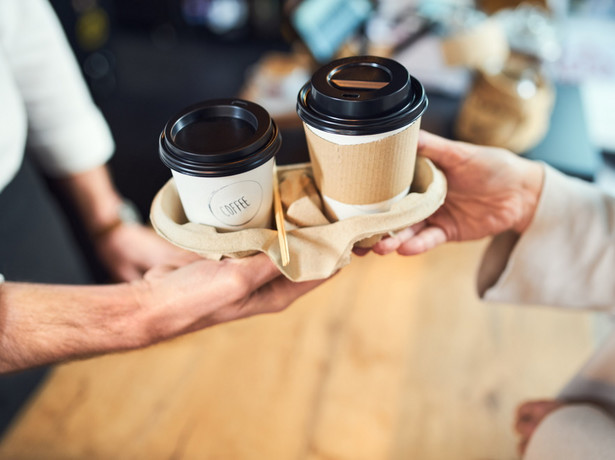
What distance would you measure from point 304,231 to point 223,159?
0.49 feet

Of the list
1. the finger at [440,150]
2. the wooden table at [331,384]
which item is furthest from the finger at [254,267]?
the wooden table at [331,384]

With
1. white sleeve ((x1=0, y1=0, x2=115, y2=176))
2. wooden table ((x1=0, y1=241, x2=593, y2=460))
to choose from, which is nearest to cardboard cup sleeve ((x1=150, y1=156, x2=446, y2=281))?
wooden table ((x1=0, y1=241, x2=593, y2=460))

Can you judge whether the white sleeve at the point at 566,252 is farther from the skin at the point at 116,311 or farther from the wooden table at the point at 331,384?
the skin at the point at 116,311

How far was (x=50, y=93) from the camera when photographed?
1.00 metres

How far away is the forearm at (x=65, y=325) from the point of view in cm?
67

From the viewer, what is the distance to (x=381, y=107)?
0.51 metres

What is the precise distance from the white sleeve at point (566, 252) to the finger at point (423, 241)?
0.59 ft

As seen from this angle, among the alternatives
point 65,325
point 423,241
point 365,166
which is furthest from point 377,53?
point 65,325

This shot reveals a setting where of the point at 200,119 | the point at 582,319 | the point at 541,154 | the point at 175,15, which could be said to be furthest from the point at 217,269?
the point at 175,15

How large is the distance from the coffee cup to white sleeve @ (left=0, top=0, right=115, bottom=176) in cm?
60

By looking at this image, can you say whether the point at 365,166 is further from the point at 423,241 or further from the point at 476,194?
the point at 476,194

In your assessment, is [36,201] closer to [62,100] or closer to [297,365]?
[62,100]

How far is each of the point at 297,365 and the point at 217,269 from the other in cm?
45

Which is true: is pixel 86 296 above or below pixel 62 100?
below
